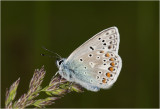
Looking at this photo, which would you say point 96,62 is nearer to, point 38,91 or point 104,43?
point 104,43

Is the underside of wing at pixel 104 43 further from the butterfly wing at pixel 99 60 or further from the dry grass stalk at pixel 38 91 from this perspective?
the dry grass stalk at pixel 38 91

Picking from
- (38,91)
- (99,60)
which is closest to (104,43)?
(99,60)

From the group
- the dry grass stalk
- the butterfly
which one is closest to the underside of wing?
the butterfly

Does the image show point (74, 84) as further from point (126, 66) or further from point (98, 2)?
point (98, 2)

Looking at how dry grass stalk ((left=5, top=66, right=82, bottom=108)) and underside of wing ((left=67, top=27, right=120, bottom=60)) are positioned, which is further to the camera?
underside of wing ((left=67, top=27, right=120, bottom=60))

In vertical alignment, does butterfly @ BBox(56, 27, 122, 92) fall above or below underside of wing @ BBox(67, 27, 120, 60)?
below

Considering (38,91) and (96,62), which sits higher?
(96,62)

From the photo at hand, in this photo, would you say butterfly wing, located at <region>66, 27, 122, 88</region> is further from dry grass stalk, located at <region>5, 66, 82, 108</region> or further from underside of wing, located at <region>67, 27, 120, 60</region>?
dry grass stalk, located at <region>5, 66, 82, 108</region>
